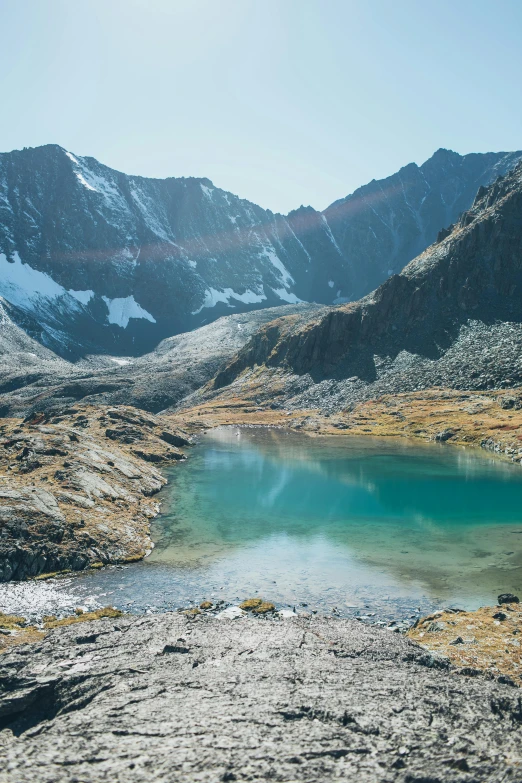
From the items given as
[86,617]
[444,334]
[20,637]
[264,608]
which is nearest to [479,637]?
[264,608]

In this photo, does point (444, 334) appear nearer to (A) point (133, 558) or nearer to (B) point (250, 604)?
(A) point (133, 558)

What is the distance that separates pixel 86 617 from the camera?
107 feet

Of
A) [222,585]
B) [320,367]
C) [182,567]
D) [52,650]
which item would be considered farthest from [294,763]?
[320,367]

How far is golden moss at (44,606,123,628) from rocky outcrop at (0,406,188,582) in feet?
32.2

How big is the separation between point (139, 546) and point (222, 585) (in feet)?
39.0

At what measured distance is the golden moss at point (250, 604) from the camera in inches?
1375

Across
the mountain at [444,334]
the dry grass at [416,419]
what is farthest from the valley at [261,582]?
the mountain at [444,334]

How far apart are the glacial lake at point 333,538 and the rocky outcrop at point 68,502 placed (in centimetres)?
240

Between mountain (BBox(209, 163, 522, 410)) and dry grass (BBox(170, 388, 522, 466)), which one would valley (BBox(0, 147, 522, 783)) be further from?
mountain (BBox(209, 163, 522, 410))

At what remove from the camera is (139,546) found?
48531 millimetres

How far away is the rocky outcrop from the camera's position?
4262 centimetres

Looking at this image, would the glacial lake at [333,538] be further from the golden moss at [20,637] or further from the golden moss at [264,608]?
the golden moss at [20,637]

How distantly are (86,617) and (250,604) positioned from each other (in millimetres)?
10449

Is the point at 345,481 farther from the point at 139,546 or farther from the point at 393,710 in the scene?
the point at 393,710
